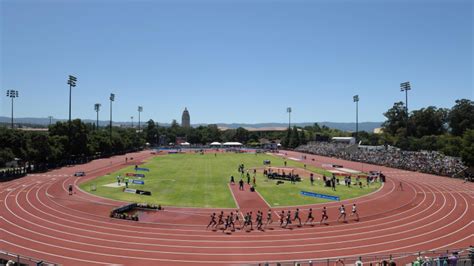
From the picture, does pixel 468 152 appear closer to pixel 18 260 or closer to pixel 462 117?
pixel 18 260

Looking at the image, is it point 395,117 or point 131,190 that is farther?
point 395,117

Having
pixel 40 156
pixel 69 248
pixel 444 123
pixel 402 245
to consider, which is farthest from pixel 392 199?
pixel 444 123

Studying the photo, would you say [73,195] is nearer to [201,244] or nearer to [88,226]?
[88,226]

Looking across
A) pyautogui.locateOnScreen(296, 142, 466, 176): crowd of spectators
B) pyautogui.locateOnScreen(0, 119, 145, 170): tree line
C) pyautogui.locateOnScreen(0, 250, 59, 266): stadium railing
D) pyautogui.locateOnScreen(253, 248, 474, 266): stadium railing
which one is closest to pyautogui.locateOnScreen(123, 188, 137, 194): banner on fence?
pyautogui.locateOnScreen(0, 250, 59, 266): stadium railing

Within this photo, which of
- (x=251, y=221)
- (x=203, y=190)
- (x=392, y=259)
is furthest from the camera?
(x=203, y=190)

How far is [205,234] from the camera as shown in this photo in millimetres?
22906

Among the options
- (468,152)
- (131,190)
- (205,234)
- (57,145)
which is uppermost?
(468,152)

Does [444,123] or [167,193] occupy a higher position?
[444,123]

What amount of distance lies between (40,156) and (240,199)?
4020cm

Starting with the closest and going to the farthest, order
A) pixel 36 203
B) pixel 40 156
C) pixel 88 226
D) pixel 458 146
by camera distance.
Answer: pixel 88 226, pixel 36 203, pixel 40 156, pixel 458 146

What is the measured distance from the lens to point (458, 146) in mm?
61844

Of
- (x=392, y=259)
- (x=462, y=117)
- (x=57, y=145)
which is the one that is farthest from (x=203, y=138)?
(x=392, y=259)

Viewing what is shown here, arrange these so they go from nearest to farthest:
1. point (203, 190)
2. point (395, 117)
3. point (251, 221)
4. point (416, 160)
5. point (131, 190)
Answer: point (251, 221) → point (131, 190) → point (203, 190) → point (416, 160) → point (395, 117)

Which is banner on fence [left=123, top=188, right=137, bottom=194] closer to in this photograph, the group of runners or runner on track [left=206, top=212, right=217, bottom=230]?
the group of runners
